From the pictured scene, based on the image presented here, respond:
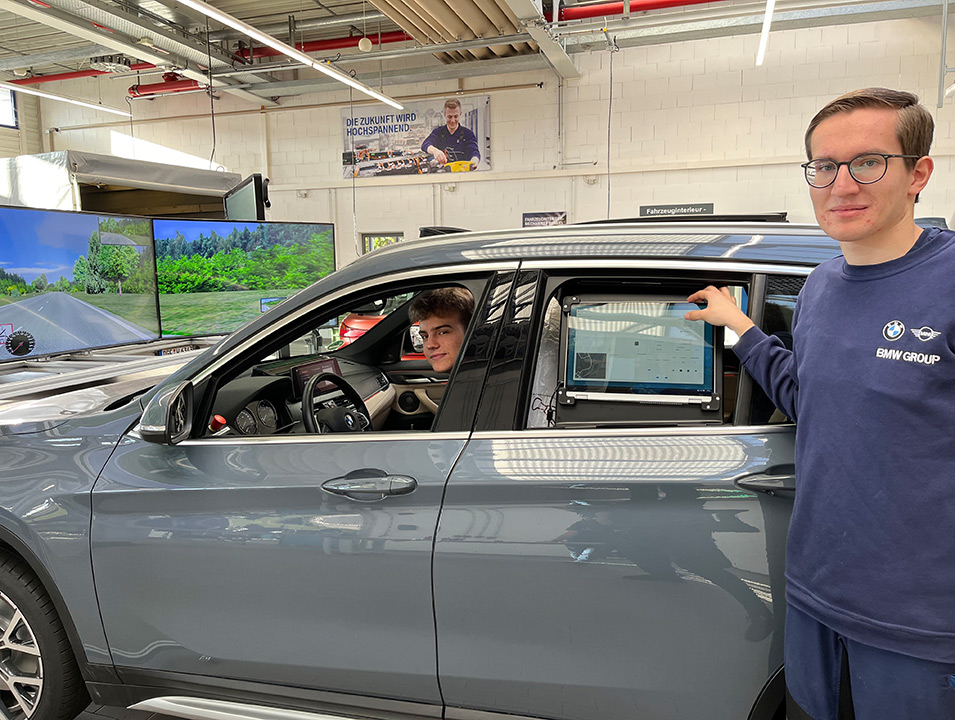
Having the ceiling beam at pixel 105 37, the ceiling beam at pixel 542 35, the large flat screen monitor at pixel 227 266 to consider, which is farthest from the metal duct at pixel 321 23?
the large flat screen monitor at pixel 227 266

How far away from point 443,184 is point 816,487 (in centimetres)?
1108

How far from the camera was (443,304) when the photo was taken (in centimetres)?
225

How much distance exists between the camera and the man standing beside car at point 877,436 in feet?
3.36

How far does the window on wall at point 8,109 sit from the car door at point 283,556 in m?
16.0

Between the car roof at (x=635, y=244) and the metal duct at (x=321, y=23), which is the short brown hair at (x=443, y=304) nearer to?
the car roof at (x=635, y=244)

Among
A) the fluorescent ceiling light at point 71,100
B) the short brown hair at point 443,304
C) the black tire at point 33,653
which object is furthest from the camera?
the fluorescent ceiling light at point 71,100

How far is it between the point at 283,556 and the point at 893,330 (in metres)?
1.36

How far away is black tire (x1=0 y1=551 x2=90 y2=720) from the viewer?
1.92m

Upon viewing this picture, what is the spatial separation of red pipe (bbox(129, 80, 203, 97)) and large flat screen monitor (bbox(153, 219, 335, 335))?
21.0 feet


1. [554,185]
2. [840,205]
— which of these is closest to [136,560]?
[840,205]

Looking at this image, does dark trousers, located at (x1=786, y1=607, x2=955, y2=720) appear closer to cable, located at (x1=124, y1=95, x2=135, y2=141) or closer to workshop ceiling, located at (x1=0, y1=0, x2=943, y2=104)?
workshop ceiling, located at (x1=0, y1=0, x2=943, y2=104)

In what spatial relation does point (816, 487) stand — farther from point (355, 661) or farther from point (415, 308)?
point (415, 308)

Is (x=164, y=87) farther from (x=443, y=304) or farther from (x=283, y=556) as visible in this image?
(x=283, y=556)

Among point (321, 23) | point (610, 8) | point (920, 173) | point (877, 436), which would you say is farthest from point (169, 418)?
point (321, 23)
